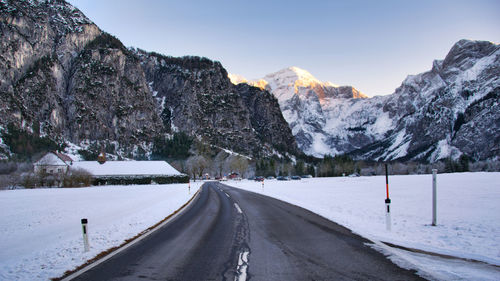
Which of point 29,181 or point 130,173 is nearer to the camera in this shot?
point 29,181

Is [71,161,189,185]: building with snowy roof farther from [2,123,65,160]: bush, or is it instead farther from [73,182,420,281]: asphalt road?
[2,123,65,160]: bush

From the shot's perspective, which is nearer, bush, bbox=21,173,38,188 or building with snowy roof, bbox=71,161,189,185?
bush, bbox=21,173,38,188

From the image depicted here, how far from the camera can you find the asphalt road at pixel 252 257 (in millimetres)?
5902

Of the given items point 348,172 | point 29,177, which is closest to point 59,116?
point 29,177

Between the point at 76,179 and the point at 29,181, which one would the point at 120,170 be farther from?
the point at 29,181

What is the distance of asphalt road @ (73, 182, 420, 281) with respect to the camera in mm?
5902

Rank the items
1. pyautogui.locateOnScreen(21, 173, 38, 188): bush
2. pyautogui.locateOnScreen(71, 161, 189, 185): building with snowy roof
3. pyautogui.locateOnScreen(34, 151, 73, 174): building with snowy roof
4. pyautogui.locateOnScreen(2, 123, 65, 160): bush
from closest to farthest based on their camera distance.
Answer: pyautogui.locateOnScreen(21, 173, 38, 188): bush < pyautogui.locateOnScreen(71, 161, 189, 185): building with snowy roof < pyautogui.locateOnScreen(34, 151, 73, 174): building with snowy roof < pyautogui.locateOnScreen(2, 123, 65, 160): bush

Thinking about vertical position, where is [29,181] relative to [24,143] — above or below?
below

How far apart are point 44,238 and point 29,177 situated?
200 ft

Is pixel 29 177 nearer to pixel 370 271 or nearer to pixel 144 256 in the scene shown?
pixel 144 256

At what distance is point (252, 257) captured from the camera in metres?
7.19

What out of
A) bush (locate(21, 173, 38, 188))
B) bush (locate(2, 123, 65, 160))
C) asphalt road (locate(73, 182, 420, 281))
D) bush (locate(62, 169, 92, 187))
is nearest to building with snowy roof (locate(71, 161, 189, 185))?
bush (locate(62, 169, 92, 187))

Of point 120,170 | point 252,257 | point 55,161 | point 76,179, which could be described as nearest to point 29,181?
point 76,179

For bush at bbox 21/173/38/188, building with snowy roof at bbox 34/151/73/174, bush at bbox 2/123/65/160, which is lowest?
bush at bbox 21/173/38/188
